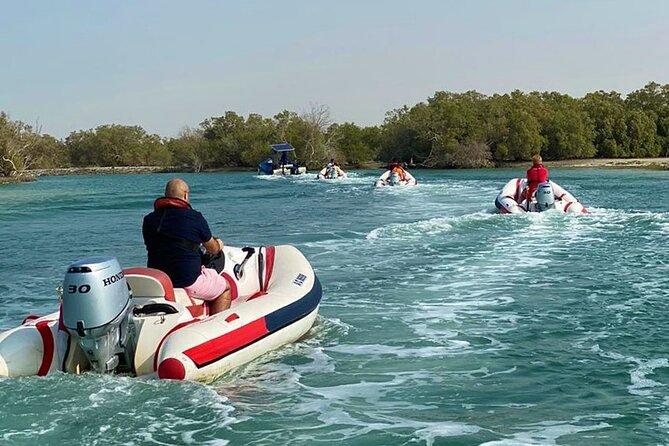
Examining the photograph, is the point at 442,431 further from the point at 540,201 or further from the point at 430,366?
the point at 540,201

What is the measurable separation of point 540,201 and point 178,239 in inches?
526

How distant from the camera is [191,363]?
5.56 m

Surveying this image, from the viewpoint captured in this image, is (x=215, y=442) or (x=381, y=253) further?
(x=381, y=253)

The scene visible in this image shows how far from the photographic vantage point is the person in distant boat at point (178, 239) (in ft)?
20.4

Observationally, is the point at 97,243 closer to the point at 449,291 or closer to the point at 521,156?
the point at 449,291

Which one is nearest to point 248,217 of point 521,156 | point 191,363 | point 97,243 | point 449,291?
point 97,243

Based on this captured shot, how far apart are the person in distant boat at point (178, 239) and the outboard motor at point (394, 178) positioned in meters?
30.4

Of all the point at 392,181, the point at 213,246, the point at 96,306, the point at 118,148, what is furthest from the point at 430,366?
the point at 118,148

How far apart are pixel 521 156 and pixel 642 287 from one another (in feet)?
231

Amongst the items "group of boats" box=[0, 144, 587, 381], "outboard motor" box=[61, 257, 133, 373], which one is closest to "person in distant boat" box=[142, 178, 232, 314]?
"group of boats" box=[0, 144, 587, 381]

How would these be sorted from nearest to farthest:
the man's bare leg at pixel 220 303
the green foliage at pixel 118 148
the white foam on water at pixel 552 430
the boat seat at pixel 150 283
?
1. the white foam on water at pixel 552 430
2. the boat seat at pixel 150 283
3. the man's bare leg at pixel 220 303
4. the green foliage at pixel 118 148

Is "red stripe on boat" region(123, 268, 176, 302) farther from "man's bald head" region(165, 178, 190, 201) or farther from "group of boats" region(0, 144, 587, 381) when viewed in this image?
"man's bald head" region(165, 178, 190, 201)

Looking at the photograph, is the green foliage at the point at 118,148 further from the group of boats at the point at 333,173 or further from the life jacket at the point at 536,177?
the life jacket at the point at 536,177

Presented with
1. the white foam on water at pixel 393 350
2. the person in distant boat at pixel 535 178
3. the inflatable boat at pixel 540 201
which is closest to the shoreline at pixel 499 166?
the inflatable boat at pixel 540 201
